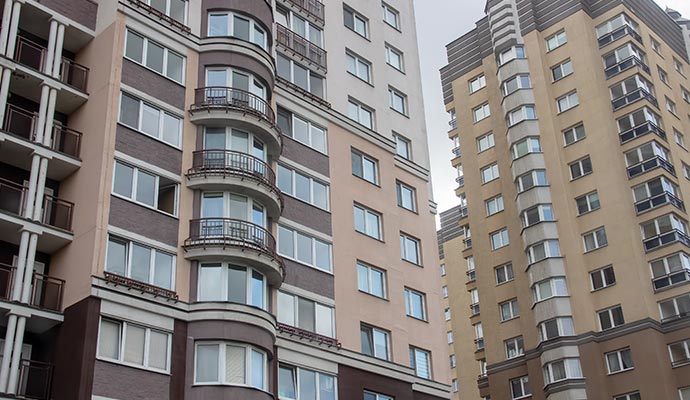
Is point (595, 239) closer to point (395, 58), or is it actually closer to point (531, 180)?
point (531, 180)

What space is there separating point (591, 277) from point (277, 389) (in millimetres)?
30339

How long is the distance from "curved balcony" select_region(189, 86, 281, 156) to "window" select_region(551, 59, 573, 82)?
3310 centimetres

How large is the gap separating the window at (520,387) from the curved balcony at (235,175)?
2973 cm

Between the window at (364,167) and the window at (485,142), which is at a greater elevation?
the window at (485,142)

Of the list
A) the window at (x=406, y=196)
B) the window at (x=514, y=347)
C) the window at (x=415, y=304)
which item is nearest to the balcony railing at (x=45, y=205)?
the window at (x=415, y=304)

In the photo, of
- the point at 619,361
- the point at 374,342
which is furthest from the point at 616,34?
the point at 374,342

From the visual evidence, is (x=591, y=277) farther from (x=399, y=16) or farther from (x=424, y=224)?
(x=399, y=16)

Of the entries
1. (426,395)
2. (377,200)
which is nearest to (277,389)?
(426,395)

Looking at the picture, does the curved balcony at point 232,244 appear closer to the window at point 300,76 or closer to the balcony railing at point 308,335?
the balcony railing at point 308,335

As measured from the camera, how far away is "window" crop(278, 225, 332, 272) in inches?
1518

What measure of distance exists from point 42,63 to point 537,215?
37.7 metres

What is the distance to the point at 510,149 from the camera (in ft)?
215

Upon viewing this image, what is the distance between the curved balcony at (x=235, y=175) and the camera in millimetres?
35156

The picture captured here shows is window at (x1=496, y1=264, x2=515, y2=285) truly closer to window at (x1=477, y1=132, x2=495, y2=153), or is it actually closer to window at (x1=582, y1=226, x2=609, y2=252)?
window at (x1=582, y1=226, x2=609, y2=252)
